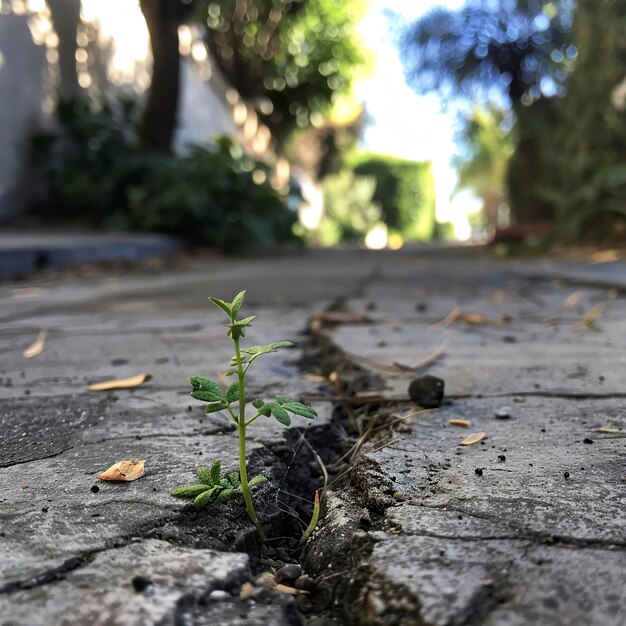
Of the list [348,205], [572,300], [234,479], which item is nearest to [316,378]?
[234,479]

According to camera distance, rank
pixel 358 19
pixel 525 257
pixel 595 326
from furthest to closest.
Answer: pixel 358 19 < pixel 525 257 < pixel 595 326

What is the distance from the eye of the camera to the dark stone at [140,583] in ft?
1.68

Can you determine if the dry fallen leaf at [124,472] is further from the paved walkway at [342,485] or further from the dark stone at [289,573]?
the dark stone at [289,573]

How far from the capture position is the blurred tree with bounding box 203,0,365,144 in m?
9.99

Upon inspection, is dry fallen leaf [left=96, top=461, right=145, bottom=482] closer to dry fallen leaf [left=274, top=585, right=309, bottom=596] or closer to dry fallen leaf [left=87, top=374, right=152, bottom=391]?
dry fallen leaf [left=274, top=585, right=309, bottom=596]

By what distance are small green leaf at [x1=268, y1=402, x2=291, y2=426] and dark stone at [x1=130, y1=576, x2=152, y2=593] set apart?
19 cm

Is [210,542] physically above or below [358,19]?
below

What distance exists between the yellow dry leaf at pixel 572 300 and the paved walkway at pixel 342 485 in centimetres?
46

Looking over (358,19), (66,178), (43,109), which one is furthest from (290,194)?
(358,19)

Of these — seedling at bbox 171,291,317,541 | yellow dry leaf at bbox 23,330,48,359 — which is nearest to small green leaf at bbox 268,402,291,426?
seedling at bbox 171,291,317,541

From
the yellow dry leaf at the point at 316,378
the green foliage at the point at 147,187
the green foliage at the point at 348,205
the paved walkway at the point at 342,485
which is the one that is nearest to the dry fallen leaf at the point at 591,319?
the paved walkway at the point at 342,485

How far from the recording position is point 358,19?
41.7 ft

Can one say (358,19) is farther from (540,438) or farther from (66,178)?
(540,438)

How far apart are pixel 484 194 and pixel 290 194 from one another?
90.5 feet
